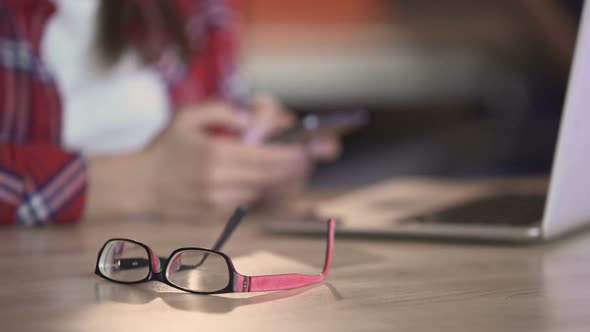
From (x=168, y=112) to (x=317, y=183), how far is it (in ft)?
6.76

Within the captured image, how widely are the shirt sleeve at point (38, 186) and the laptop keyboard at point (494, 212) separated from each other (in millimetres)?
437

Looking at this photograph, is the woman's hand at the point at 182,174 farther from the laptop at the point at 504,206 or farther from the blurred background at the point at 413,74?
the blurred background at the point at 413,74

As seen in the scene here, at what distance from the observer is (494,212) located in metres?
0.91

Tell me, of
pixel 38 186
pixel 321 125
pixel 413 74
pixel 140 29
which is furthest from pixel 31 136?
pixel 413 74

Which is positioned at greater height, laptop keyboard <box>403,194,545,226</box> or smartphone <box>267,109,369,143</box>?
smartphone <box>267,109,369,143</box>

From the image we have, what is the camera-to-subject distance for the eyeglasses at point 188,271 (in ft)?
1.80

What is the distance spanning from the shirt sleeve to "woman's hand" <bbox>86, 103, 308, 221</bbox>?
4 cm

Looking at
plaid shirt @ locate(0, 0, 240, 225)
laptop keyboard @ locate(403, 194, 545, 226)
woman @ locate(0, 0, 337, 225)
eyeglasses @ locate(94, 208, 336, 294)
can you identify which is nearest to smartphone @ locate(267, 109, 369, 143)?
woman @ locate(0, 0, 337, 225)

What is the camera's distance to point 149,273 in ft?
1.87

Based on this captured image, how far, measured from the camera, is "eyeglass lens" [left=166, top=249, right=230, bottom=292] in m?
0.55

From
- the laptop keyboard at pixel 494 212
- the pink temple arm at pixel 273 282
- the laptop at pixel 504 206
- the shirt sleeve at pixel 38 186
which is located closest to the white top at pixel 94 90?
the shirt sleeve at pixel 38 186

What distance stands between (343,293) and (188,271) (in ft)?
0.38

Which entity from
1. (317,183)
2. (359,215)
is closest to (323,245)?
(359,215)

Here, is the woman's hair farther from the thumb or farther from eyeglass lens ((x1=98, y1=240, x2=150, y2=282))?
eyeglass lens ((x1=98, y1=240, x2=150, y2=282))
